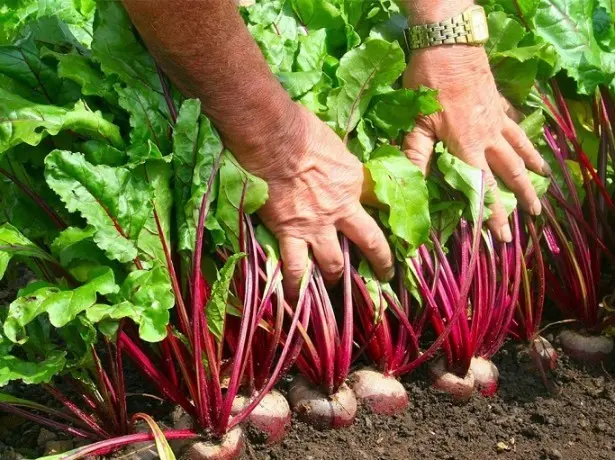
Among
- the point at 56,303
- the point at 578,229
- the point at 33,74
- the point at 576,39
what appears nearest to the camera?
the point at 56,303

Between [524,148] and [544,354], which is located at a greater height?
[524,148]

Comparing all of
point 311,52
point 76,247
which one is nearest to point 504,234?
point 311,52

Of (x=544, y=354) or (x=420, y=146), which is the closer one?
(x=420, y=146)

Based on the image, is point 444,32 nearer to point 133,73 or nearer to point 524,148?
point 524,148

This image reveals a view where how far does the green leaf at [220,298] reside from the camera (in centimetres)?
223

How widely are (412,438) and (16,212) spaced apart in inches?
50.8

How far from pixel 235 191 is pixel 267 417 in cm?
63

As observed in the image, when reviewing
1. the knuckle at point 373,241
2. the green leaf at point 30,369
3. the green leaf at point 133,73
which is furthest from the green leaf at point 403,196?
the green leaf at point 30,369

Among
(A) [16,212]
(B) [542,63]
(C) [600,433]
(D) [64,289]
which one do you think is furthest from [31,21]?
(C) [600,433]

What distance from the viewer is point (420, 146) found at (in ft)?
8.79

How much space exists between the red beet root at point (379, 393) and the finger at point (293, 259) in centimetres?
36

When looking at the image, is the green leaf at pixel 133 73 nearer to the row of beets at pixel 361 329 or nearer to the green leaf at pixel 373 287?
the row of beets at pixel 361 329

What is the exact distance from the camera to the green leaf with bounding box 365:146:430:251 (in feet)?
8.19

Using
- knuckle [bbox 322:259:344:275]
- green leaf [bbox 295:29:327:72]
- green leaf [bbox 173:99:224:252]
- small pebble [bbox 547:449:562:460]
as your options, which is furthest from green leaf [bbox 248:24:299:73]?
small pebble [bbox 547:449:562:460]
